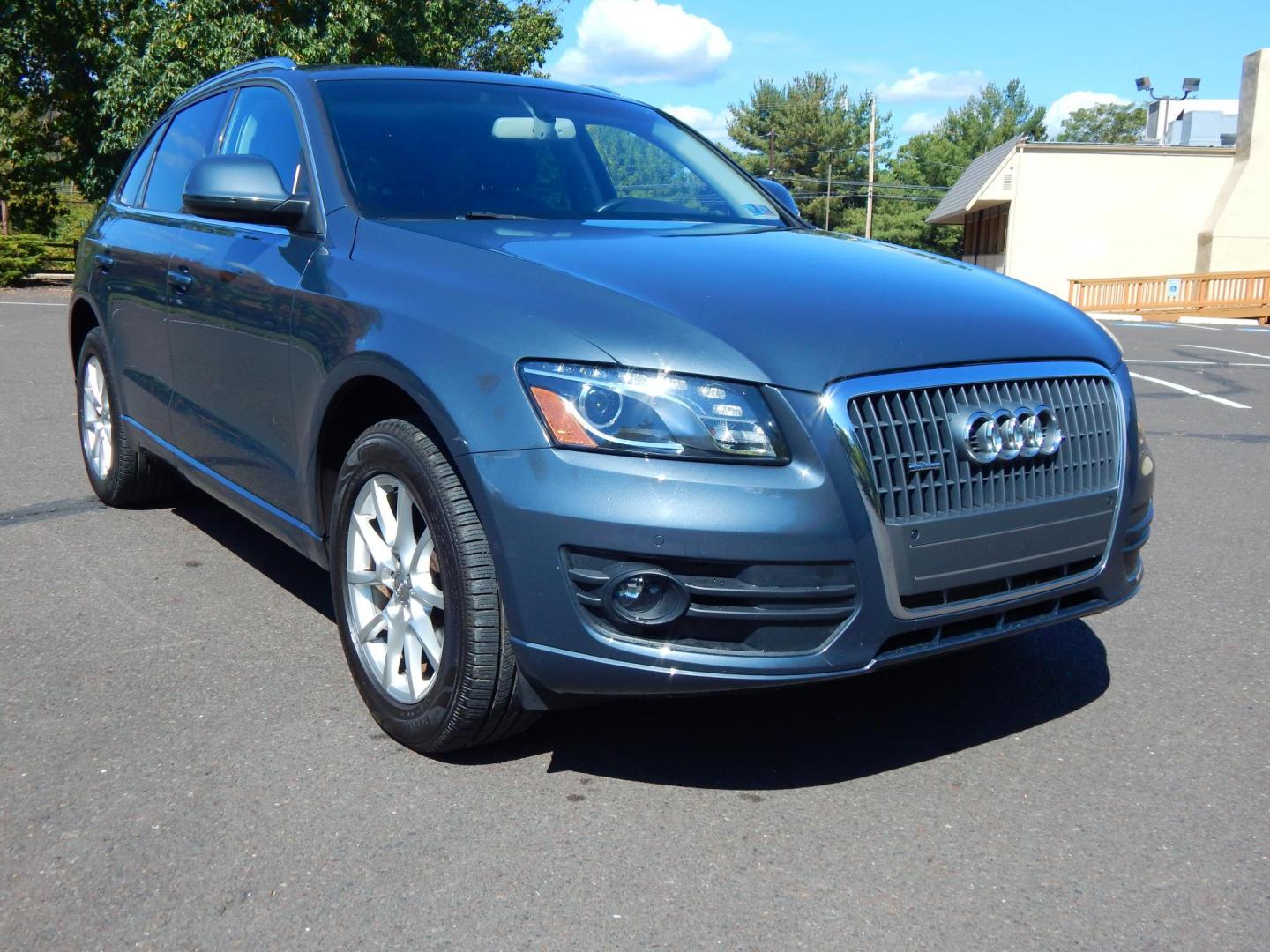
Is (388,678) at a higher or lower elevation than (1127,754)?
higher

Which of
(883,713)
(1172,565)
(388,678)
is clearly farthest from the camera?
(1172,565)

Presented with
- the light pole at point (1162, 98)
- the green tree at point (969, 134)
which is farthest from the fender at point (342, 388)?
the green tree at point (969, 134)

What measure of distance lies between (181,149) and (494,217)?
2145 mm

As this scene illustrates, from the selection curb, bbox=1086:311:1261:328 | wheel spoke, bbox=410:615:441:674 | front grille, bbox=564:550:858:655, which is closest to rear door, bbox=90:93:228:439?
wheel spoke, bbox=410:615:441:674

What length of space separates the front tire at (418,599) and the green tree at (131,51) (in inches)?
858

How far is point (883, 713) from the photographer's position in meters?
3.52

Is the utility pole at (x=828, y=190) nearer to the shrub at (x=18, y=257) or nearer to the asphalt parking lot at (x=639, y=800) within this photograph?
the shrub at (x=18, y=257)

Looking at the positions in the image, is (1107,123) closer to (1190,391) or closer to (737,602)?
(1190,391)

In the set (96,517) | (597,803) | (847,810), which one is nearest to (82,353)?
(96,517)

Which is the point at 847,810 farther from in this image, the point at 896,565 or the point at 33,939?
the point at 33,939

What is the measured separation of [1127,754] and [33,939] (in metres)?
2.52

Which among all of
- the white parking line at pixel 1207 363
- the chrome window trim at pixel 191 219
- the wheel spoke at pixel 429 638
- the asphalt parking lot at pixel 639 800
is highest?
the chrome window trim at pixel 191 219

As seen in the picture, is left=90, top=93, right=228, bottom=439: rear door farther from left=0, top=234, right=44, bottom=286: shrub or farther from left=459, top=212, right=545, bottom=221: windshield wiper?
left=0, top=234, right=44, bottom=286: shrub

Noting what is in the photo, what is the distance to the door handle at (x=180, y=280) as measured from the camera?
4.33 m
